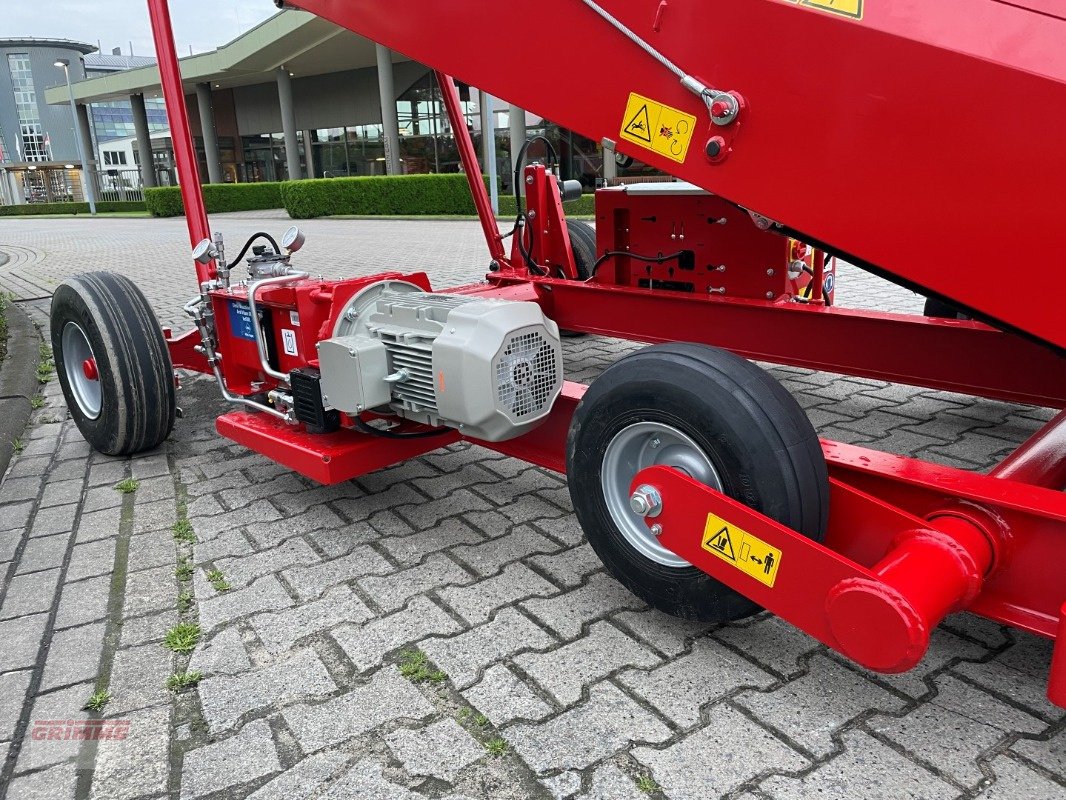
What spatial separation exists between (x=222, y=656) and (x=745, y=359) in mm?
1705

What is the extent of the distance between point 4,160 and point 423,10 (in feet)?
306

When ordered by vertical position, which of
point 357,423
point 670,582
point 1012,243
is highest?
point 1012,243

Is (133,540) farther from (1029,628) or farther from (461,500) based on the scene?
(1029,628)

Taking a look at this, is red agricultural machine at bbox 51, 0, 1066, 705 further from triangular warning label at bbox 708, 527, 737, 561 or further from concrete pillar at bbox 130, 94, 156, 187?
concrete pillar at bbox 130, 94, 156, 187

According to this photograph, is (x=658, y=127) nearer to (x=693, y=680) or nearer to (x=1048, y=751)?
(x=693, y=680)

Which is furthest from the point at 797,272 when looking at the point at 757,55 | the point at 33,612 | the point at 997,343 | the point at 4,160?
the point at 4,160

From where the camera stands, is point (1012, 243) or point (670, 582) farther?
point (670, 582)

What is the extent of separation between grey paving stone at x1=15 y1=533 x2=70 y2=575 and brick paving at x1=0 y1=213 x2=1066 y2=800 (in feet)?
0.05

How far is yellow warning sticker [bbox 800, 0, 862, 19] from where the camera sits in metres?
1.79

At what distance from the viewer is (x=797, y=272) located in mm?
4199

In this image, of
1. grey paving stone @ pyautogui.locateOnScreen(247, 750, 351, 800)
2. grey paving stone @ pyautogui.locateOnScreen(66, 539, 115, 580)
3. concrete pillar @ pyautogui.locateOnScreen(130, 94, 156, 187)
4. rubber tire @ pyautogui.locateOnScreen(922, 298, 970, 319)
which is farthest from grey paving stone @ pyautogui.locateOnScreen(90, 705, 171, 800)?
concrete pillar @ pyautogui.locateOnScreen(130, 94, 156, 187)

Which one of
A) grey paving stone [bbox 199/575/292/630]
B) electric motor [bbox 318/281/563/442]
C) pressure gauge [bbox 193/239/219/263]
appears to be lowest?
grey paving stone [bbox 199/575/292/630]

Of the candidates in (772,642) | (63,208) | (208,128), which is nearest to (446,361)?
(772,642)

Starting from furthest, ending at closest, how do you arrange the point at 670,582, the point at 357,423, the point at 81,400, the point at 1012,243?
the point at 81,400
the point at 357,423
the point at 670,582
the point at 1012,243
